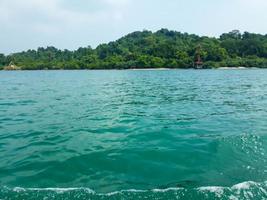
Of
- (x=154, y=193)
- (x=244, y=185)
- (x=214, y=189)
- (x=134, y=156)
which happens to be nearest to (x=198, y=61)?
(x=134, y=156)

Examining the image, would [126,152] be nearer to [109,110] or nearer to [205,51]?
[109,110]

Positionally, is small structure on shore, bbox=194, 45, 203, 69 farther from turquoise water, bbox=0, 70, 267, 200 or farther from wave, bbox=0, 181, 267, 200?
wave, bbox=0, 181, 267, 200

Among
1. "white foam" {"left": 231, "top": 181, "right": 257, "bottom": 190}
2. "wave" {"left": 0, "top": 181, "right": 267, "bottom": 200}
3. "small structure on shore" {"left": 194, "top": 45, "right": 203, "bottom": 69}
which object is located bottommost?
"wave" {"left": 0, "top": 181, "right": 267, "bottom": 200}

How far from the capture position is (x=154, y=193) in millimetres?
7898

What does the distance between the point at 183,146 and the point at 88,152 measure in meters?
3.63

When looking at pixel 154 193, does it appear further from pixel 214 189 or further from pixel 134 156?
pixel 134 156

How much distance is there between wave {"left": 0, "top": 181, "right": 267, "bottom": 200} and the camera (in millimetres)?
7645

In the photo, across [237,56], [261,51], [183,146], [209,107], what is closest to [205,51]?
[237,56]

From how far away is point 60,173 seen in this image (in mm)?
9500

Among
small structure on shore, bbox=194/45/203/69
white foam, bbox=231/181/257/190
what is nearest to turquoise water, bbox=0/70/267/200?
white foam, bbox=231/181/257/190

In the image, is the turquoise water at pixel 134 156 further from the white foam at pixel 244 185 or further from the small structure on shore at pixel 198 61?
the small structure on shore at pixel 198 61

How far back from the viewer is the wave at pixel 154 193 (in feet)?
25.1

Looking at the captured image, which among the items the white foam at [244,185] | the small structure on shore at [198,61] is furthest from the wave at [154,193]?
the small structure on shore at [198,61]

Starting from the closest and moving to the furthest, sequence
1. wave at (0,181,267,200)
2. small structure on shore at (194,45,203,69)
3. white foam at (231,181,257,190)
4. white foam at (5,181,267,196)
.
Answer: wave at (0,181,267,200) < white foam at (5,181,267,196) < white foam at (231,181,257,190) < small structure on shore at (194,45,203,69)
